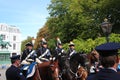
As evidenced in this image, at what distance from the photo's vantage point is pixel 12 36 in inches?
5615

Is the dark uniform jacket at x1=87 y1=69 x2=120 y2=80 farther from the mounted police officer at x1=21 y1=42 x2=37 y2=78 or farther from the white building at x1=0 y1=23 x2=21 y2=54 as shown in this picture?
the white building at x1=0 y1=23 x2=21 y2=54

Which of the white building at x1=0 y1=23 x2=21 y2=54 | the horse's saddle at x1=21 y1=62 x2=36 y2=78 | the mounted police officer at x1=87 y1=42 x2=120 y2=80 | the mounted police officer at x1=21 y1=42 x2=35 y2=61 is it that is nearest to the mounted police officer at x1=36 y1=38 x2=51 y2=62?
the mounted police officer at x1=21 y1=42 x2=35 y2=61

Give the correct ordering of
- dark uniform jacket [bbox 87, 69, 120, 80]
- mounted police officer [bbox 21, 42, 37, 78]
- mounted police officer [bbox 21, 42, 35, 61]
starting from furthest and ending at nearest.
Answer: mounted police officer [bbox 21, 42, 35, 61] → mounted police officer [bbox 21, 42, 37, 78] → dark uniform jacket [bbox 87, 69, 120, 80]

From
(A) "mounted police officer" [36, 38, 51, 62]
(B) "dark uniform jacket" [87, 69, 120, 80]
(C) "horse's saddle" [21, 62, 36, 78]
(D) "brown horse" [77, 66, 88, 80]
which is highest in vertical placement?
(B) "dark uniform jacket" [87, 69, 120, 80]

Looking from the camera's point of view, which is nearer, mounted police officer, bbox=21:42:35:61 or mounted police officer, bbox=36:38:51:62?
mounted police officer, bbox=21:42:35:61

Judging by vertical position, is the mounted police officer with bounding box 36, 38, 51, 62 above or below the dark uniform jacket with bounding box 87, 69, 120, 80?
below

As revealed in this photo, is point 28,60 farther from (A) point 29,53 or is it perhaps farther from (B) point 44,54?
(B) point 44,54

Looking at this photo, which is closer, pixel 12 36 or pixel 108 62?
pixel 108 62

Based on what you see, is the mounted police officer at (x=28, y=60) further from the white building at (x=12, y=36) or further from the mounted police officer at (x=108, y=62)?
the white building at (x=12, y=36)

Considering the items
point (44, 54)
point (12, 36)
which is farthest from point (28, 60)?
point (12, 36)

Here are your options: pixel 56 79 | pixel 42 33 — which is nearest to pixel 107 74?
pixel 56 79

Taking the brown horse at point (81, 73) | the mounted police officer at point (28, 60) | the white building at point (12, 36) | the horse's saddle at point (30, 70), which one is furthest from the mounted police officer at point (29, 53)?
the white building at point (12, 36)

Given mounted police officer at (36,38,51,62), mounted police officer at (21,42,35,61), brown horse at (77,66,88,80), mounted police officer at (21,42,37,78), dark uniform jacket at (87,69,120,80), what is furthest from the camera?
mounted police officer at (36,38,51,62)

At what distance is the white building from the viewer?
458 ft
